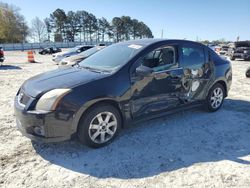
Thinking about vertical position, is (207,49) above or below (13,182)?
above

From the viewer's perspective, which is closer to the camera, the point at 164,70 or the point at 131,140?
the point at 131,140

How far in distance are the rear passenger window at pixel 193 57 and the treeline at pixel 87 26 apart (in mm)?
79617

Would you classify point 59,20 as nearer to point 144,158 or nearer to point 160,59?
point 160,59

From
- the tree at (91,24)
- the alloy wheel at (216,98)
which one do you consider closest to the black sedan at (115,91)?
the alloy wheel at (216,98)

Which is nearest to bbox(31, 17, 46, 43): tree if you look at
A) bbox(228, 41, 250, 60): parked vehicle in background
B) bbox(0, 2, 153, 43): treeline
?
bbox(0, 2, 153, 43): treeline

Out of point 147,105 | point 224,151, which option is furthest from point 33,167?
point 224,151

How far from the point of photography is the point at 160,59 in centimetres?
479

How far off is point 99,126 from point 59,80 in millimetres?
936

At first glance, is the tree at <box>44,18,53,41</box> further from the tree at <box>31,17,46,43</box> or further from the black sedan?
the black sedan

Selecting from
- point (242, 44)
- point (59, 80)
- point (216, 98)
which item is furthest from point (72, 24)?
point (59, 80)

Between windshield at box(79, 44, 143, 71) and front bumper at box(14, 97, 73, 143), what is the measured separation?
120cm

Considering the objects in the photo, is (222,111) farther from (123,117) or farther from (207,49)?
(123,117)

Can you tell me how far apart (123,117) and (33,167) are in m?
1.53

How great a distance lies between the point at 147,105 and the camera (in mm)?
4480
